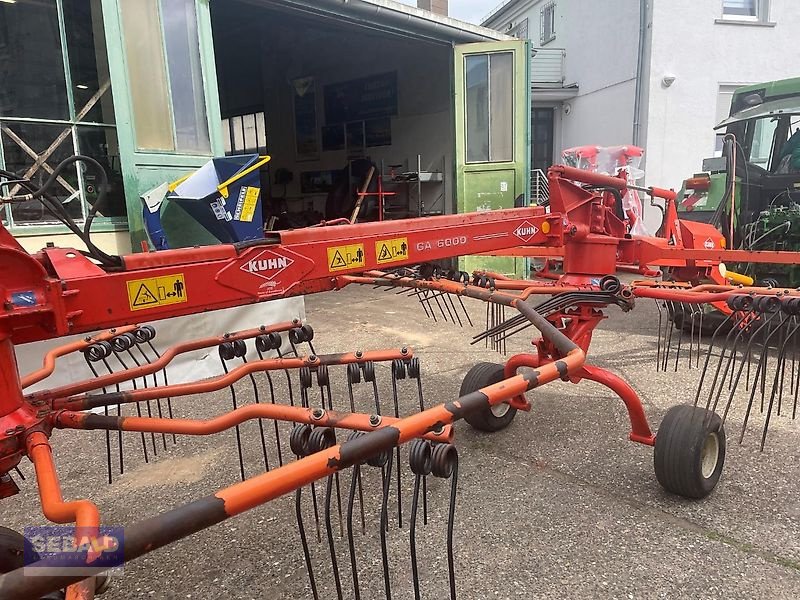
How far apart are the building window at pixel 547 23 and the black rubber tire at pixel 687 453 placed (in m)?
15.1

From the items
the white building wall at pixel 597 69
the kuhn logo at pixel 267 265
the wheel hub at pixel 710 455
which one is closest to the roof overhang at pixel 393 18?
the kuhn logo at pixel 267 265

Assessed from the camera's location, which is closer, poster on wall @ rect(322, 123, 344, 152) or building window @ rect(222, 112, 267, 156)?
poster on wall @ rect(322, 123, 344, 152)

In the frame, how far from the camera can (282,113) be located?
12.3 metres

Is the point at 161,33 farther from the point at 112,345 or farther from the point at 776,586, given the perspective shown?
the point at 776,586

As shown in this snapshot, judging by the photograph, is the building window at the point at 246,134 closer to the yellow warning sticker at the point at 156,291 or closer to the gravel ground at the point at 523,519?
the gravel ground at the point at 523,519

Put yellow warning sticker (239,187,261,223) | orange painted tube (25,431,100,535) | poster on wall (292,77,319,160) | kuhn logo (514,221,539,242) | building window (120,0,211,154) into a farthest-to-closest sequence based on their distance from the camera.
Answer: poster on wall (292,77,319,160) → building window (120,0,211,154) → yellow warning sticker (239,187,261,223) → kuhn logo (514,221,539,242) → orange painted tube (25,431,100,535)

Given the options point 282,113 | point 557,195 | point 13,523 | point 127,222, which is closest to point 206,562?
point 13,523

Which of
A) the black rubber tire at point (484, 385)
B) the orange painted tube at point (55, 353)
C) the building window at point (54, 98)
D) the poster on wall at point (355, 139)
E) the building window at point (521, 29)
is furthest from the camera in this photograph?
the building window at point (521, 29)

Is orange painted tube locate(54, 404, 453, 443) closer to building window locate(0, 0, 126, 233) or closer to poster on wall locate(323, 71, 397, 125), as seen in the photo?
building window locate(0, 0, 126, 233)

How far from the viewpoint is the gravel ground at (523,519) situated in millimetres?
2164

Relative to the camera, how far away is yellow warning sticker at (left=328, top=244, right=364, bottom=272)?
2213mm

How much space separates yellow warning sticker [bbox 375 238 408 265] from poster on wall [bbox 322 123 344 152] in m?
9.69

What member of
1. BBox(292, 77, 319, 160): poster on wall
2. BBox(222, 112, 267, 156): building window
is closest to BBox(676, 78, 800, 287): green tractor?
BBox(292, 77, 319, 160): poster on wall

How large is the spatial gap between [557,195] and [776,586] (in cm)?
197
